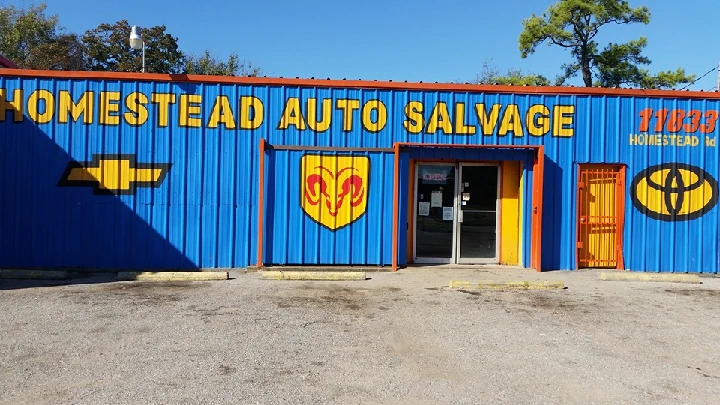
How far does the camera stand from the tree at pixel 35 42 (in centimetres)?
3762

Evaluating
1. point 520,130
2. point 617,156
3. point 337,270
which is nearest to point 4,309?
point 337,270

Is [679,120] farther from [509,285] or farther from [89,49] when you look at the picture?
[89,49]

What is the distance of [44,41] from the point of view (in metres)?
39.9

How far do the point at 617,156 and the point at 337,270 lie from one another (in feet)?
20.8

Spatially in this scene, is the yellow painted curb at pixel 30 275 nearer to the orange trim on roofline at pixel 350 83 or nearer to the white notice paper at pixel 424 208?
the orange trim on roofline at pixel 350 83

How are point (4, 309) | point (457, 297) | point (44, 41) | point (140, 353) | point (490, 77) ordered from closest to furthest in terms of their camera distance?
point (140, 353), point (4, 309), point (457, 297), point (44, 41), point (490, 77)

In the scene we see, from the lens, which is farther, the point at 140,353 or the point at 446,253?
the point at 446,253

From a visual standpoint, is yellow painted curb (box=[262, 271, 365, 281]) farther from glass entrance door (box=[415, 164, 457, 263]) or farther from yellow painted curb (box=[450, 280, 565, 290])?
glass entrance door (box=[415, 164, 457, 263])

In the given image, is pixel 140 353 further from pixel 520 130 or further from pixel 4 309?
pixel 520 130

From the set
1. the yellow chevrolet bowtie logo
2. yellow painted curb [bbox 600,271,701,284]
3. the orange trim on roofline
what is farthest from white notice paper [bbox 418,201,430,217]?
the yellow chevrolet bowtie logo

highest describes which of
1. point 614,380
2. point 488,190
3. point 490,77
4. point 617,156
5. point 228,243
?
point 490,77

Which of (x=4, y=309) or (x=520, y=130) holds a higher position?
(x=520, y=130)

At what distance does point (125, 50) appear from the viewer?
4147cm

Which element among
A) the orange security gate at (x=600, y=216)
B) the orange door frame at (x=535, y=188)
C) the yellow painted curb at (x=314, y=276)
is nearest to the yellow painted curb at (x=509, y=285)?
the orange door frame at (x=535, y=188)
